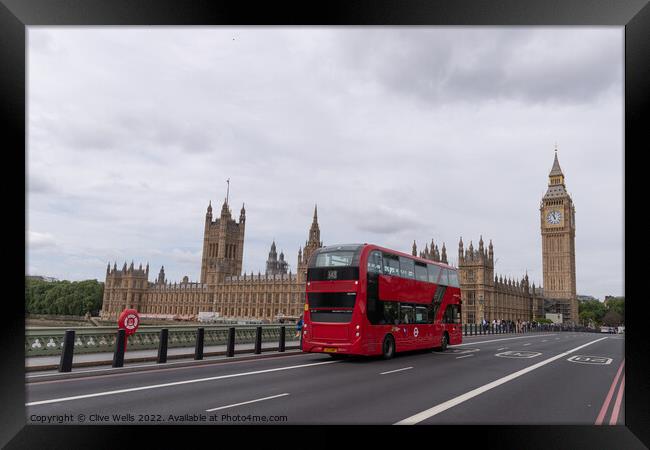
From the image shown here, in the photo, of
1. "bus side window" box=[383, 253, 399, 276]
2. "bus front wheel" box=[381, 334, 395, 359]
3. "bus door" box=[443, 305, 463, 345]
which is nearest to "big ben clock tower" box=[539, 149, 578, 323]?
"bus door" box=[443, 305, 463, 345]

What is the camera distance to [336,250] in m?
15.2

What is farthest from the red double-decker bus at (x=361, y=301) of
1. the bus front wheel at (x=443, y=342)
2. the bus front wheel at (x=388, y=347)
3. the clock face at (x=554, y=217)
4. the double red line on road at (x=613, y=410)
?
the clock face at (x=554, y=217)

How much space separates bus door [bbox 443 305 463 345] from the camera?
20656mm

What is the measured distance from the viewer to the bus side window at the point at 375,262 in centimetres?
1487

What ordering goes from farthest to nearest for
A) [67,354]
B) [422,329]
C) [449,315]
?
[449,315]
[422,329]
[67,354]

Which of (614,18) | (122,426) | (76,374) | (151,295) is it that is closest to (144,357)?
(76,374)

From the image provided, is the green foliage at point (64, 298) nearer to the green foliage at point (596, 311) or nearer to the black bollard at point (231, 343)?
the black bollard at point (231, 343)

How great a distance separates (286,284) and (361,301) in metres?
82.0

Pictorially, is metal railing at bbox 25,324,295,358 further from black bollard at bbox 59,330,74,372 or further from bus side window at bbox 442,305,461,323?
bus side window at bbox 442,305,461,323

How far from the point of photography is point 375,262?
49.8 feet

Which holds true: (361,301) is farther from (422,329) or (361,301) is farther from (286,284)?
(286,284)

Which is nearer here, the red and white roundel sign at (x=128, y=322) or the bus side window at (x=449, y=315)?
the red and white roundel sign at (x=128, y=322)

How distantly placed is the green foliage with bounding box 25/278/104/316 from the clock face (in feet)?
345

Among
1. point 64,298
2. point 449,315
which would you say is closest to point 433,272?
point 449,315
